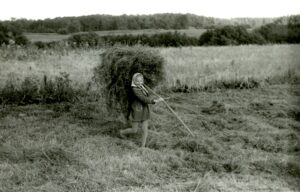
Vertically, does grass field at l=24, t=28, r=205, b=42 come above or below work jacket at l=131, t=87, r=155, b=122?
above

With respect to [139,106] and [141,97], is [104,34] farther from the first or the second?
[141,97]

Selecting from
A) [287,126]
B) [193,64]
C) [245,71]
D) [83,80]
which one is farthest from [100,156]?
[193,64]

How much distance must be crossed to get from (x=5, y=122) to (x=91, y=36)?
52.2 ft

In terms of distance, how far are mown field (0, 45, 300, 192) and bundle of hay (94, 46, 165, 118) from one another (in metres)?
0.71

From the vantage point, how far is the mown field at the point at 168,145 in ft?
16.6

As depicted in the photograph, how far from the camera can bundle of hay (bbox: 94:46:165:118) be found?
687 cm

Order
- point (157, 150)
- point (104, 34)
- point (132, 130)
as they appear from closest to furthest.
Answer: point (157, 150) → point (132, 130) → point (104, 34)

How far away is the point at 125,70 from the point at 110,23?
69.2ft

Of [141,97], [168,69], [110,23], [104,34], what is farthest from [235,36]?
[141,97]

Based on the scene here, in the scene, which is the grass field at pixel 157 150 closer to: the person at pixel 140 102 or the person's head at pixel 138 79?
the person at pixel 140 102

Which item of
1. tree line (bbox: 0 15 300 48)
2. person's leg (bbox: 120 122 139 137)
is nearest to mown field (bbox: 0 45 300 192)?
person's leg (bbox: 120 122 139 137)

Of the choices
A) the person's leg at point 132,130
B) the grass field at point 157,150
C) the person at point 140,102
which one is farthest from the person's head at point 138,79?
the grass field at point 157,150

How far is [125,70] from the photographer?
6844 mm

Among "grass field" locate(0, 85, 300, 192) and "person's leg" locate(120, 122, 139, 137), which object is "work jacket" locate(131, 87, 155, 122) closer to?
"person's leg" locate(120, 122, 139, 137)
